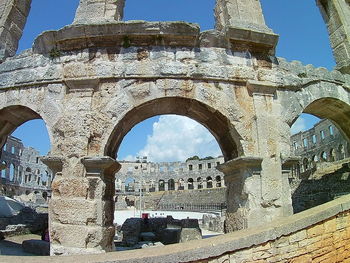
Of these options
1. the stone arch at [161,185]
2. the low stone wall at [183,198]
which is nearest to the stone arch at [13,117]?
the low stone wall at [183,198]

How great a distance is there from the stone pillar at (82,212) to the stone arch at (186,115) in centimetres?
54

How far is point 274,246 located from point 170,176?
4782 cm

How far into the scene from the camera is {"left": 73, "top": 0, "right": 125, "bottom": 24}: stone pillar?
627 cm

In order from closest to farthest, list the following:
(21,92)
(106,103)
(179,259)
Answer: (179,259) < (106,103) < (21,92)

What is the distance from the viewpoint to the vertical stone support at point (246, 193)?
5.52 metres

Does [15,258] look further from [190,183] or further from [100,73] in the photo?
A: [190,183]

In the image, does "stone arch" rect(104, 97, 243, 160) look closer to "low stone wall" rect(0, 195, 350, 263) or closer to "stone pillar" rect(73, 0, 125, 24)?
"stone pillar" rect(73, 0, 125, 24)

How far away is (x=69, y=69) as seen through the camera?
5949 mm

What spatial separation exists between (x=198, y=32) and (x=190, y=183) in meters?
46.5

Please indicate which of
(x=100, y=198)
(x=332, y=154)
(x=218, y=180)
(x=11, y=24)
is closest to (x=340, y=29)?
(x=100, y=198)

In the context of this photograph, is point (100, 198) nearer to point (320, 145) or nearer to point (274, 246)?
point (274, 246)

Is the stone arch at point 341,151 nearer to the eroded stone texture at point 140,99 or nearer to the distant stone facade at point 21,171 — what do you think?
the eroded stone texture at point 140,99

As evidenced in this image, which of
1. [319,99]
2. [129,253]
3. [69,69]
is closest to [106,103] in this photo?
[69,69]

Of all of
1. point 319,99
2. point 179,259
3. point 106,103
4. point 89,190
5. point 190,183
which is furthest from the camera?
point 190,183
